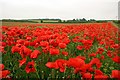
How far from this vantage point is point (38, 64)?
3.81 m

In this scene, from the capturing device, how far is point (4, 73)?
2.53m

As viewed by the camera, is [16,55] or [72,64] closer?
[72,64]

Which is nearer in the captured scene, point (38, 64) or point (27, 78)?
point (27, 78)

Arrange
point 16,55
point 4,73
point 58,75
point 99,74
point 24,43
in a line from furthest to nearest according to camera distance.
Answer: point 16,55 < point 24,43 < point 58,75 < point 4,73 < point 99,74

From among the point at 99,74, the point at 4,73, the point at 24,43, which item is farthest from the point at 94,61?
the point at 24,43

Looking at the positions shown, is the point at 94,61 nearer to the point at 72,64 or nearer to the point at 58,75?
the point at 72,64

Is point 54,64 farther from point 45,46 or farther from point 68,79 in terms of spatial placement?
point 45,46

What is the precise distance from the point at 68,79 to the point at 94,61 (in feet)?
1.90

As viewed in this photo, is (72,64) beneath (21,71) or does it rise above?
above

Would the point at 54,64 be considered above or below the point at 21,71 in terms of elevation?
above

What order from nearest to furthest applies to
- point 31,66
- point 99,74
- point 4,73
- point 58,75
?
1. point 99,74
2. point 4,73
3. point 31,66
4. point 58,75

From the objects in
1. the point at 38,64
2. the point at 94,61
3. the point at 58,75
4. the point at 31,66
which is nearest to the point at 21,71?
the point at 38,64

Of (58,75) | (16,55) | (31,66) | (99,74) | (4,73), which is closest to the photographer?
(99,74)

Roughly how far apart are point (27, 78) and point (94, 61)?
3.71ft
